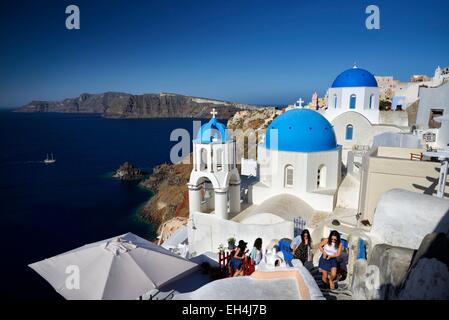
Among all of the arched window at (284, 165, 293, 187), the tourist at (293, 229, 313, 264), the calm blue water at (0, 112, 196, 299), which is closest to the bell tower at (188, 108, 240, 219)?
the arched window at (284, 165, 293, 187)

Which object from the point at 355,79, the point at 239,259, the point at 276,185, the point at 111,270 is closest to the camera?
the point at 111,270

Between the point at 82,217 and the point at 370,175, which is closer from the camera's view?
the point at 370,175

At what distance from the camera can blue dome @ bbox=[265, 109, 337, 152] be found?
13852 mm

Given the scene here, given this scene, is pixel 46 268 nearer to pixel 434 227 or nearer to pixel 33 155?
pixel 434 227

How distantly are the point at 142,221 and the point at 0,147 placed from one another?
87906 mm

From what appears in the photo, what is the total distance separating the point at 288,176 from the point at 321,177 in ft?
5.22

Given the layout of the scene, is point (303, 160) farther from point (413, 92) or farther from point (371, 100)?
point (413, 92)

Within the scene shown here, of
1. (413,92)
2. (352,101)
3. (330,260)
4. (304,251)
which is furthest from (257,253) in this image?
(413,92)

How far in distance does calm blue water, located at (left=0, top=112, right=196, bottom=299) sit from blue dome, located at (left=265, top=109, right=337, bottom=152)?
2659 centimetres

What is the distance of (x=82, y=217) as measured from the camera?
42.9 meters

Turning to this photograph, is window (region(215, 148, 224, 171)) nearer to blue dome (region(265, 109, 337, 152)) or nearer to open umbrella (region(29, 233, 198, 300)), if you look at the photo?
blue dome (region(265, 109, 337, 152))

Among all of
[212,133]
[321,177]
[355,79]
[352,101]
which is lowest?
[321,177]

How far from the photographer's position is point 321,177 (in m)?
14.4

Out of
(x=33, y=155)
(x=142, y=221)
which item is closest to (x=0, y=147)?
(x=33, y=155)
